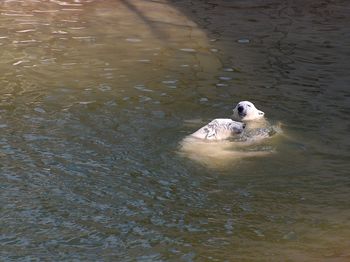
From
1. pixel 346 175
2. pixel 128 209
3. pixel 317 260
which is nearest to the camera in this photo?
pixel 317 260

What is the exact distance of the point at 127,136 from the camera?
8.03 metres

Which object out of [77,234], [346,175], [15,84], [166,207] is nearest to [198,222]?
[166,207]

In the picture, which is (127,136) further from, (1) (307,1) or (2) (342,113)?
(1) (307,1)

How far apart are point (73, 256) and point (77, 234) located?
37cm

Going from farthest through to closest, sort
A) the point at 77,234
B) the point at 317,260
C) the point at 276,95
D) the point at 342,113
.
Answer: the point at 276,95
the point at 342,113
the point at 77,234
the point at 317,260

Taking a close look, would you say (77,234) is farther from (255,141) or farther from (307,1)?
(307,1)

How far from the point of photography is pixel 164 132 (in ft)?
27.0

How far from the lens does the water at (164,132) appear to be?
19.6 feet

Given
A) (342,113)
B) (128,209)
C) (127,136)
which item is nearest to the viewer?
(128,209)

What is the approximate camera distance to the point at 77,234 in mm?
5969

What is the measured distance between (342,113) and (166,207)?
126 inches

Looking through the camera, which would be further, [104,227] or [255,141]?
[255,141]

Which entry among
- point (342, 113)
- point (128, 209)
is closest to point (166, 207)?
point (128, 209)

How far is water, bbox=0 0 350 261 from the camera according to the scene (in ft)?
19.6
